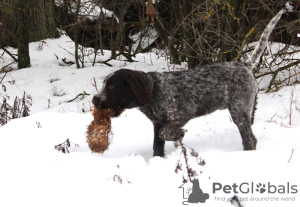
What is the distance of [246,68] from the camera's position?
3494 mm

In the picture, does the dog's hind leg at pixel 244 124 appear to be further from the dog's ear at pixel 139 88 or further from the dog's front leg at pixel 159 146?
the dog's ear at pixel 139 88

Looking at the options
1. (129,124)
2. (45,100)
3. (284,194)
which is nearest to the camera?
(284,194)

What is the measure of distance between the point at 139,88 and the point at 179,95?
526 mm

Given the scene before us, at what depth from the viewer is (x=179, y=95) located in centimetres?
320

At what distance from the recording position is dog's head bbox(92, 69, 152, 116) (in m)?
2.89

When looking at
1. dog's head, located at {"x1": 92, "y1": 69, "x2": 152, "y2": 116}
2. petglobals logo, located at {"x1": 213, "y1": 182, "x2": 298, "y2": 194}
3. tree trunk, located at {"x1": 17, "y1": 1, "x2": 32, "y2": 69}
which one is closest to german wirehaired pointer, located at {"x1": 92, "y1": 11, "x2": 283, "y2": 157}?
dog's head, located at {"x1": 92, "y1": 69, "x2": 152, "y2": 116}

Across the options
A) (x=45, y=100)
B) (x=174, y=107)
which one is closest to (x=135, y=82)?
(x=174, y=107)

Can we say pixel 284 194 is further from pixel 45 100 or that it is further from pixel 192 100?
pixel 45 100

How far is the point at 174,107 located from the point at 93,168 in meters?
1.11

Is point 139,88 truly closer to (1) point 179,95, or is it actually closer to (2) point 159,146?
(1) point 179,95

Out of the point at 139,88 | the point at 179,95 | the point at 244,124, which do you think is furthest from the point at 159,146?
the point at 244,124

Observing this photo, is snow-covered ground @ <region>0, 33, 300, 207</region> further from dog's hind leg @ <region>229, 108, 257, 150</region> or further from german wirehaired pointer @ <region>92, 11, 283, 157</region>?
german wirehaired pointer @ <region>92, 11, 283, 157</region>

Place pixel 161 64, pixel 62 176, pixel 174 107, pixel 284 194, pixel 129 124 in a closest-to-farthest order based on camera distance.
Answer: pixel 284 194 → pixel 62 176 → pixel 174 107 → pixel 129 124 → pixel 161 64

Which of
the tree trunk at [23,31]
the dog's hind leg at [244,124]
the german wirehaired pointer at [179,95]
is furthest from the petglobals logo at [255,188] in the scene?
the tree trunk at [23,31]
